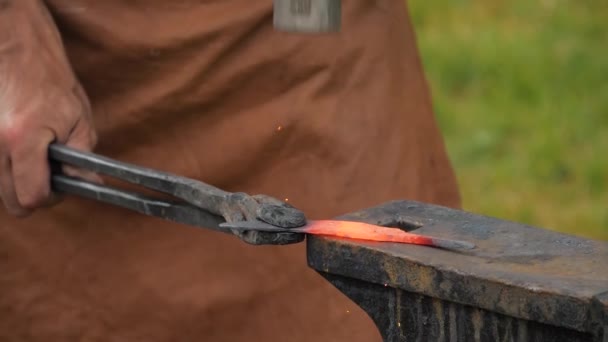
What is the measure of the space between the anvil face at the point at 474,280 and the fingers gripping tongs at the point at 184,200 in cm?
6

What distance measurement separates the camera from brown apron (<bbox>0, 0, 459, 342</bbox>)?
7.84ft

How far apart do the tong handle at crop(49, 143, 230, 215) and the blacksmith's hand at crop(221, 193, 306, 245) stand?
0.05 meters

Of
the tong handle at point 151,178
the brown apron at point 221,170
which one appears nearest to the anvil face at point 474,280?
the tong handle at point 151,178

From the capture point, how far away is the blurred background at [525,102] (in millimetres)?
4516

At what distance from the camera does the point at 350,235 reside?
5.80 ft

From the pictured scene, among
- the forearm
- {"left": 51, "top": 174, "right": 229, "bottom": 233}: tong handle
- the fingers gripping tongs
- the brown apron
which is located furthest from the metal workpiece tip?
the forearm

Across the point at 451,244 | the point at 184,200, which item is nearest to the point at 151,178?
the point at 184,200

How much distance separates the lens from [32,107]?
2182mm

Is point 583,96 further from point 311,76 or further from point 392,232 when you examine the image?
point 392,232

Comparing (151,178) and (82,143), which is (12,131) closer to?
(82,143)

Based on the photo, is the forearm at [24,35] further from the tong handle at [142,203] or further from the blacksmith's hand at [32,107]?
the tong handle at [142,203]

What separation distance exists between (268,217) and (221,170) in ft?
2.22

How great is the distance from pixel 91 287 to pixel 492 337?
1.09 meters

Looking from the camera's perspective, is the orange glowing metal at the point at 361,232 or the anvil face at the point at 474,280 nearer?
the anvil face at the point at 474,280
